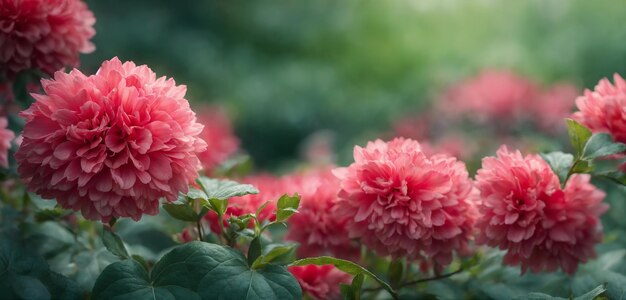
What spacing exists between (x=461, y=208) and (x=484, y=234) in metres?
0.06

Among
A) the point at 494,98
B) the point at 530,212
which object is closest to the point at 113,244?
the point at 530,212

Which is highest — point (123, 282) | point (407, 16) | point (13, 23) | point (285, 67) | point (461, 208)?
point (407, 16)

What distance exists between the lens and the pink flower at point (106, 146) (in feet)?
2.66

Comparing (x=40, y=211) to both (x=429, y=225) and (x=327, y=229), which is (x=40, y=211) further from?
(x=429, y=225)

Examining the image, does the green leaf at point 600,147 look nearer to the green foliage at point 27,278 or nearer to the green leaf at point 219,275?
the green leaf at point 219,275

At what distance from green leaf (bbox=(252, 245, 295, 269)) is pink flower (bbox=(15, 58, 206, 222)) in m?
0.16

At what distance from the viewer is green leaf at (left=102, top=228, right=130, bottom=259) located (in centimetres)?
91

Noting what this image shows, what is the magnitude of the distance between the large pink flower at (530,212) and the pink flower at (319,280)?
0.26m

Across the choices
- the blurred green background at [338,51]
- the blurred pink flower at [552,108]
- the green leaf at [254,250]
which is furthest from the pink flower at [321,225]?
the blurred green background at [338,51]

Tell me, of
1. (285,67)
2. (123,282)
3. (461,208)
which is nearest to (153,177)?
(123,282)

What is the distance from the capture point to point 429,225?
0.88 m

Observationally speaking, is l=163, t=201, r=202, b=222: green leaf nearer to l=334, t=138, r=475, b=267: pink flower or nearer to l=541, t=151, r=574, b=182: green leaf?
l=334, t=138, r=475, b=267: pink flower

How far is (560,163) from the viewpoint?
984 mm

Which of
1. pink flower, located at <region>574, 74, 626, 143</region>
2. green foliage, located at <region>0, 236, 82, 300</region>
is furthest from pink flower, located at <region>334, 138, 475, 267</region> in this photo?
green foliage, located at <region>0, 236, 82, 300</region>
